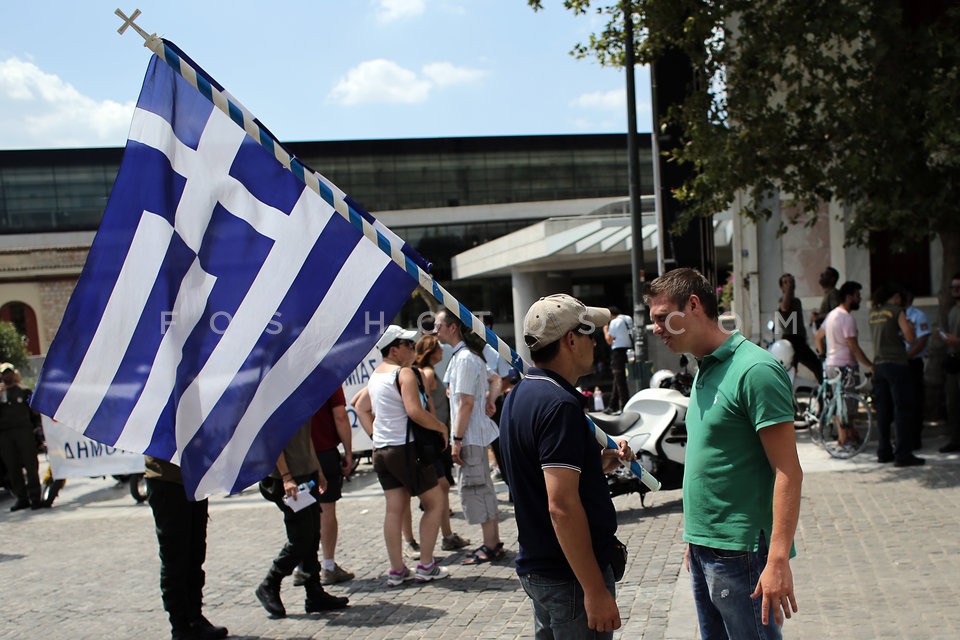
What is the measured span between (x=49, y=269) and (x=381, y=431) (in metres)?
50.0

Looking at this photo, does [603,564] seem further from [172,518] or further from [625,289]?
[625,289]

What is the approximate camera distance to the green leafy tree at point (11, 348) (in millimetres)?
43312

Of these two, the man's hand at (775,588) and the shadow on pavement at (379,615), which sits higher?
the man's hand at (775,588)

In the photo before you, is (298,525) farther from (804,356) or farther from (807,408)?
(804,356)

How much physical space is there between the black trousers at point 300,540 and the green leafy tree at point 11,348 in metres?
42.4

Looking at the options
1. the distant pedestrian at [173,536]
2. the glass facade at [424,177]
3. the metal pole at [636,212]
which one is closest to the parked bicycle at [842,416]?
the metal pole at [636,212]

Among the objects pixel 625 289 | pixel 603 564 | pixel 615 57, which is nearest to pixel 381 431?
pixel 603 564

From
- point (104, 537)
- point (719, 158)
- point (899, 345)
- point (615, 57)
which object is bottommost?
point (104, 537)

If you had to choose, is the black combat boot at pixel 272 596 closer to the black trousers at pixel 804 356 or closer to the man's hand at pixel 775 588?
the man's hand at pixel 775 588

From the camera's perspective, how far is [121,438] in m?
4.32

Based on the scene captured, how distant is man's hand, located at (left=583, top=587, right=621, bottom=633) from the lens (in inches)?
114

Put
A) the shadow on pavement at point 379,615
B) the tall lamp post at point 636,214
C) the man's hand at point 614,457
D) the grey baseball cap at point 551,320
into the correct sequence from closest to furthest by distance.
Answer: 1. the grey baseball cap at point 551,320
2. the man's hand at point 614,457
3. the shadow on pavement at point 379,615
4. the tall lamp post at point 636,214

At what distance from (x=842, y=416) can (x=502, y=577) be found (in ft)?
17.2

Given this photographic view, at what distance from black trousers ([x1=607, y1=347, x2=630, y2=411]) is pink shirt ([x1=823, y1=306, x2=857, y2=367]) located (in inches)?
273
